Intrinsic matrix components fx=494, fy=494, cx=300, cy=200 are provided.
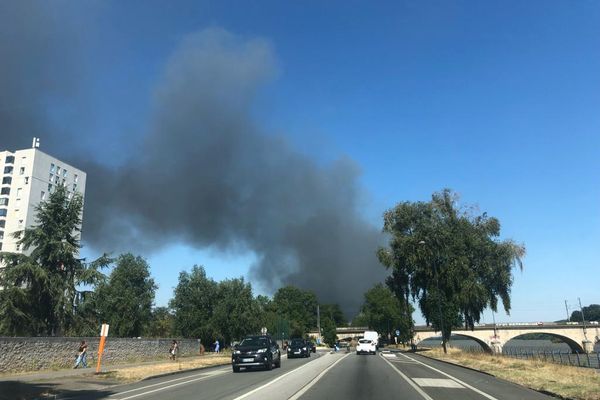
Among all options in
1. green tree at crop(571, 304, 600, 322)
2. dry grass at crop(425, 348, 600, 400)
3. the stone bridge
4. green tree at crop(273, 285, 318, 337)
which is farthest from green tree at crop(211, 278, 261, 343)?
green tree at crop(571, 304, 600, 322)

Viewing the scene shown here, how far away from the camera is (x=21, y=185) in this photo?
122750mm

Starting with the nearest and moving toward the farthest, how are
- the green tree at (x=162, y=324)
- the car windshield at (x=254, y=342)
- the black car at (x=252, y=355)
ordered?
the black car at (x=252, y=355) → the car windshield at (x=254, y=342) → the green tree at (x=162, y=324)

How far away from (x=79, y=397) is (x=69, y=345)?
14.9m

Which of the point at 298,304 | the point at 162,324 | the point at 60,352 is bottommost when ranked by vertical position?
the point at 60,352

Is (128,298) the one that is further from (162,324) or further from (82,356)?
(82,356)

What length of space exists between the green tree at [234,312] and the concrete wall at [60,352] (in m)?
18.3

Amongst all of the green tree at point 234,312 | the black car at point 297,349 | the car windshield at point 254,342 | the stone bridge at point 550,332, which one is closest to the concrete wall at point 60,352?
the car windshield at point 254,342

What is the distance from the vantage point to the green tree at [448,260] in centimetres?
4841

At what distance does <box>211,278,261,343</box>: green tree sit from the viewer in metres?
58.5

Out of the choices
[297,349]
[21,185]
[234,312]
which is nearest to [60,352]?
[297,349]

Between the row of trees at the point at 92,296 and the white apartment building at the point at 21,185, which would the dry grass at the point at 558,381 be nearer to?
the row of trees at the point at 92,296

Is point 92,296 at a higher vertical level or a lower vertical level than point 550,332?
higher

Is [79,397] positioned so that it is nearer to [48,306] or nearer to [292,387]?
[292,387]

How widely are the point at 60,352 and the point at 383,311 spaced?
284 feet
